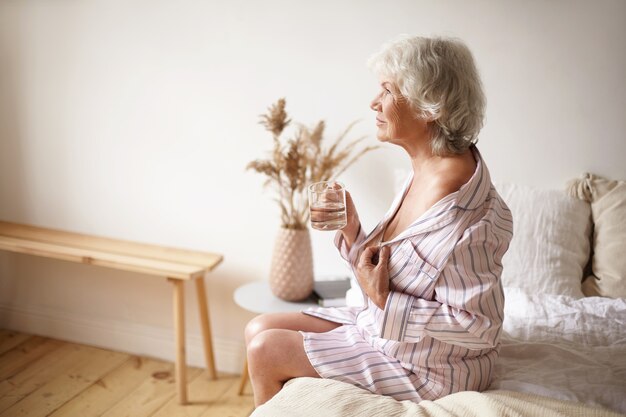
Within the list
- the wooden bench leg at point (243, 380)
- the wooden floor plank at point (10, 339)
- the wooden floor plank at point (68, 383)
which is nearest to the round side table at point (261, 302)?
the wooden bench leg at point (243, 380)

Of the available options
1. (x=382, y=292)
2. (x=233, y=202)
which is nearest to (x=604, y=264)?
(x=382, y=292)

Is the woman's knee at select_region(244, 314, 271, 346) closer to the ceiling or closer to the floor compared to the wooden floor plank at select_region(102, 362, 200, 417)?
closer to the ceiling

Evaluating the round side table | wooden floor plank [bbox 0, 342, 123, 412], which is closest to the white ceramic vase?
the round side table

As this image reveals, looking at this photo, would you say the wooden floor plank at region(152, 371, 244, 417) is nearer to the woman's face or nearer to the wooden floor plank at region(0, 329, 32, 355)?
the wooden floor plank at region(0, 329, 32, 355)

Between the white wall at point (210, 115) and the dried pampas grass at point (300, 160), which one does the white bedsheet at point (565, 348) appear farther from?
the dried pampas grass at point (300, 160)

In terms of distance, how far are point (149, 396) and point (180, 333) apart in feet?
1.09

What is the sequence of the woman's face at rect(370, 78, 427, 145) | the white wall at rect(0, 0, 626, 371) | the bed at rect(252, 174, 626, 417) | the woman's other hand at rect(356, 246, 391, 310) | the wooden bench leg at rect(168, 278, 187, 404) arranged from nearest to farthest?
the bed at rect(252, 174, 626, 417), the woman's other hand at rect(356, 246, 391, 310), the woman's face at rect(370, 78, 427, 145), the white wall at rect(0, 0, 626, 371), the wooden bench leg at rect(168, 278, 187, 404)

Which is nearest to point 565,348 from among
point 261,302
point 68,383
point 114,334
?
point 261,302

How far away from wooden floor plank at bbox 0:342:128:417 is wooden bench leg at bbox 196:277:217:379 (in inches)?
18.0

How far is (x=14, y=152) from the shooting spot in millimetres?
3146

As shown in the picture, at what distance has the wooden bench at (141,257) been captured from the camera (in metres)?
2.55

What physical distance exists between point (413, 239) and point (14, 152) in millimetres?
2380

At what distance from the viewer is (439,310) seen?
4.95ft

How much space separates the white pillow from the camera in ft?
7.04
